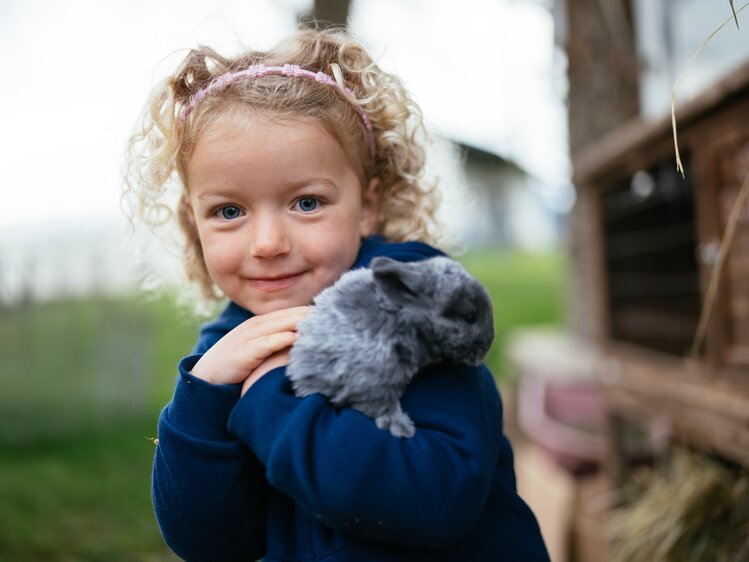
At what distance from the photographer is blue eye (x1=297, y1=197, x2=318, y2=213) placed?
4.57 ft

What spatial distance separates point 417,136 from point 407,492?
951 millimetres

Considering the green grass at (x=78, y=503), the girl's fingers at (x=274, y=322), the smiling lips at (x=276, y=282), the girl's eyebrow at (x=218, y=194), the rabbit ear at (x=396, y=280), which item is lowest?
the green grass at (x=78, y=503)

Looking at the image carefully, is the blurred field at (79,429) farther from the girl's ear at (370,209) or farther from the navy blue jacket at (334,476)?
the navy blue jacket at (334,476)

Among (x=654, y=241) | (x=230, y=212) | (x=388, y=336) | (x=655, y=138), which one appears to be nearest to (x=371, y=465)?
(x=388, y=336)

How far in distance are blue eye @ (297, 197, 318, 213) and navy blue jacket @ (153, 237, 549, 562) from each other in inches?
6.0

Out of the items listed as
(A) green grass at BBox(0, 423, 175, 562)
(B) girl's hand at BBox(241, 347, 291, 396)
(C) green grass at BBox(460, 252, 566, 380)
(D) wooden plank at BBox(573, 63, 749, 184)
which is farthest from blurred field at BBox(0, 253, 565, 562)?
(C) green grass at BBox(460, 252, 566, 380)

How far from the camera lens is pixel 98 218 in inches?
277

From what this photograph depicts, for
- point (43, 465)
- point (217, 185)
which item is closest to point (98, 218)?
point (43, 465)

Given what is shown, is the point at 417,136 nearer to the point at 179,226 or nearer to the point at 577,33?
the point at 179,226

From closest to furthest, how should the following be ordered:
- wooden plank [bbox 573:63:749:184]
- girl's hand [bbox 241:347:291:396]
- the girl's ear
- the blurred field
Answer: girl's hand [bbox 241:347:291:396], the girl's ear, wooden plank [bbox 573:63:749:184], the blurred field

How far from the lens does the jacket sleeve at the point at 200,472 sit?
1.29 m

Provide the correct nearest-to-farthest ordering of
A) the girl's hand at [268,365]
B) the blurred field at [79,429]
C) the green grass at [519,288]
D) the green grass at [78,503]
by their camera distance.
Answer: the girl's hand at [268,365] < the green grass at [78,503] < the blurred field at [79,429] < the green grass at [519,288]

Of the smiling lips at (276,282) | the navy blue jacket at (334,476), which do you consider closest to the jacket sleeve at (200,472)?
the navy blue jacket at (334,476)

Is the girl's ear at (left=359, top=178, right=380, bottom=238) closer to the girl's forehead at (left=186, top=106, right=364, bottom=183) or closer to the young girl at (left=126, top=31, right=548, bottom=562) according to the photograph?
the young girl at (left=126, top=31, right=548, bottom=562)
